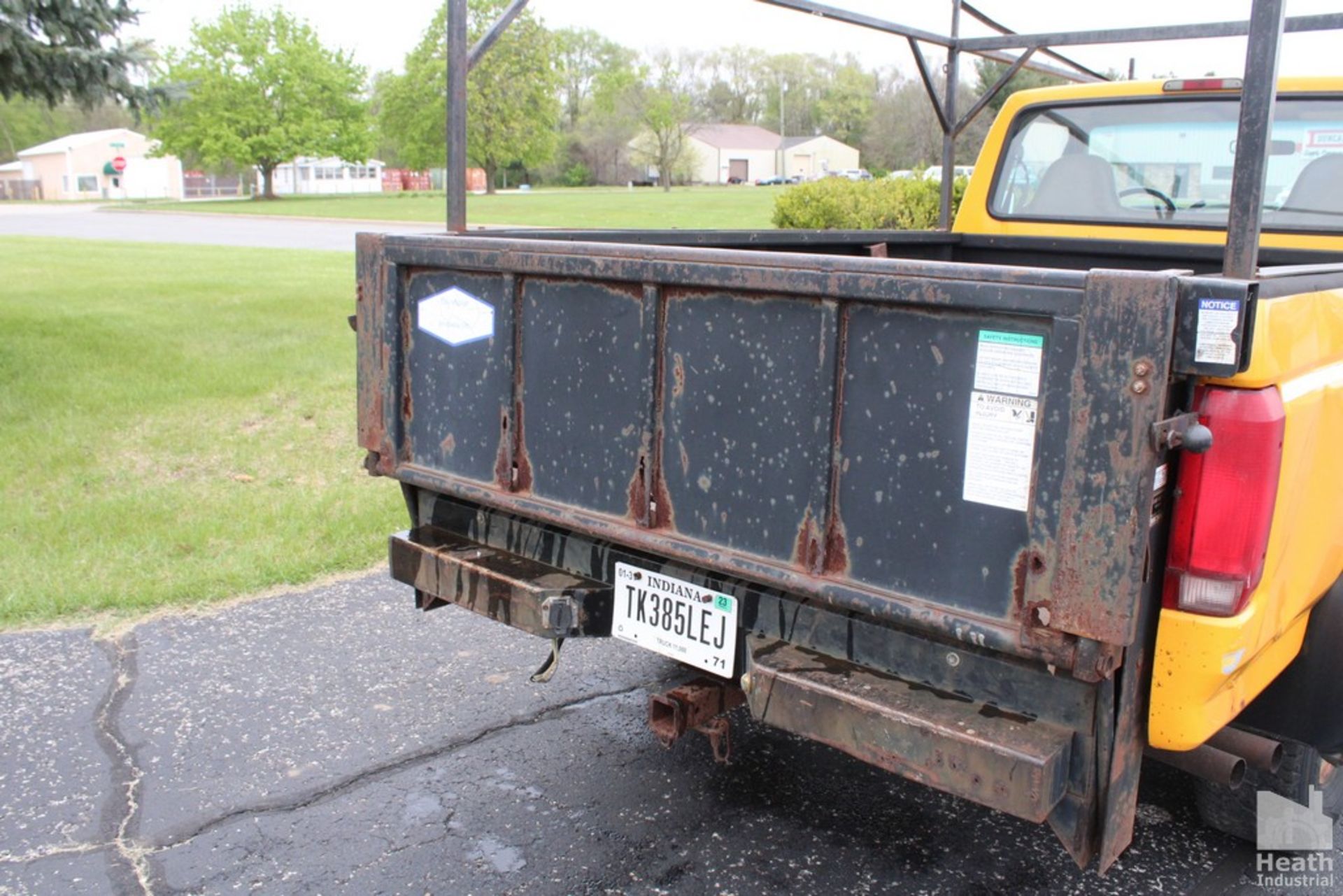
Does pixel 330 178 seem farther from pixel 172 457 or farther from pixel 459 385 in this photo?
pixel 459 385

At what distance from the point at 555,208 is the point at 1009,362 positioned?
4356cm

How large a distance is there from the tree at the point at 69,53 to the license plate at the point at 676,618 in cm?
728

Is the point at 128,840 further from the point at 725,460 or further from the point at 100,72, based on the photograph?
the point at 100,72

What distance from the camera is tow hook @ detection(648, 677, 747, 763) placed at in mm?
3012

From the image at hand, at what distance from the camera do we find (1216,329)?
2.03 m

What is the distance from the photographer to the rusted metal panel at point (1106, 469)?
2.06m

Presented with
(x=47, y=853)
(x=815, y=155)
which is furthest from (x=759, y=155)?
(x=47, y=853)

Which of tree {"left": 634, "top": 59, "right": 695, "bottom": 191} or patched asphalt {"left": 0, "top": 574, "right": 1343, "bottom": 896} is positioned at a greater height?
tree {"left": 634, "top": 59, "right": 695, "bottom": 191}

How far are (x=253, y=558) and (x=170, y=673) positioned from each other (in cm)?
123

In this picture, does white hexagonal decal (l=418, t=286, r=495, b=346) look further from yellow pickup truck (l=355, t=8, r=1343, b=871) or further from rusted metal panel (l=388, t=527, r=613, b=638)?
rusted metal panel (l=388, t=527, r=613, b=638)

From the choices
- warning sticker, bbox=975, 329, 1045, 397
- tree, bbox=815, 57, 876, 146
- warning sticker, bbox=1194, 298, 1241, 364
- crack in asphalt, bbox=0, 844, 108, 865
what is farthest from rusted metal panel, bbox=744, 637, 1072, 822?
tree, bbox=815, 57, 876, 146

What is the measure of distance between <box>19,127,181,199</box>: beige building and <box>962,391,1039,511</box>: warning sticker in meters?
87.6

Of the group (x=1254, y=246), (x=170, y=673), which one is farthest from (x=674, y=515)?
(x=170, y=673)

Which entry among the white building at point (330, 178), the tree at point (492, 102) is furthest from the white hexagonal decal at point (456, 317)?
the white building at point (330, 178)
